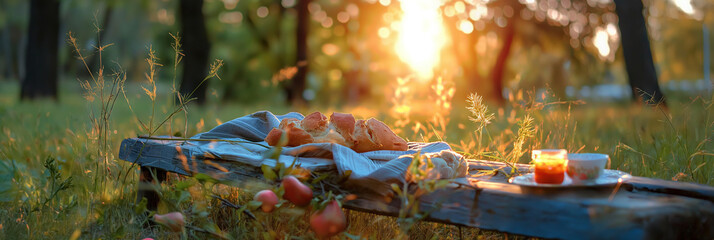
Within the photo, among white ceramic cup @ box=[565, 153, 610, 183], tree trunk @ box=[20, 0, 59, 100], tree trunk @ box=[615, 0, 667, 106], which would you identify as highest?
tree trunk @ box=[615, 0, 667, 106]

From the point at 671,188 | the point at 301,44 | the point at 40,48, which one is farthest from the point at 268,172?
the point at 40,48

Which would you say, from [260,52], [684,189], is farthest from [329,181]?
[260,52]

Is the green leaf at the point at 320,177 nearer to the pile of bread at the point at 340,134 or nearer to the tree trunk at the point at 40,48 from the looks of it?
the pile of bread at the point at 340,134

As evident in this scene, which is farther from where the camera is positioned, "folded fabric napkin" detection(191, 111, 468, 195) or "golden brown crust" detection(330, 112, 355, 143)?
"golden brown crust" detection(330, 112, 355, 143)

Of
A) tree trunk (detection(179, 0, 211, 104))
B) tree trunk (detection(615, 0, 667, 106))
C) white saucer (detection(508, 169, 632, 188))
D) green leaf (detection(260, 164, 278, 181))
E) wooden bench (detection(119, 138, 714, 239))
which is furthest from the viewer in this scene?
tree trunk (detection(179, 0, 211, 104))

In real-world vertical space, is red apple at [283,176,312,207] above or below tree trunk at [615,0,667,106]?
below

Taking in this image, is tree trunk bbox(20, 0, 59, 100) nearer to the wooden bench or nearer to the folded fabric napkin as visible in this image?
the folded fabric napkin

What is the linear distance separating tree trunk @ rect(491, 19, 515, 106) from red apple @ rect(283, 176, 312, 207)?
13496 mm

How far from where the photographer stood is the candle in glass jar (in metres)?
1.85

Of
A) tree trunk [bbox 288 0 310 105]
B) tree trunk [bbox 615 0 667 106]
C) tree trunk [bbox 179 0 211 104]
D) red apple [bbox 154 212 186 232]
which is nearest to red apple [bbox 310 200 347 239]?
red apple [bbox 154 212 186 232]

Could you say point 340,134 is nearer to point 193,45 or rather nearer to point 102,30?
point 102,30

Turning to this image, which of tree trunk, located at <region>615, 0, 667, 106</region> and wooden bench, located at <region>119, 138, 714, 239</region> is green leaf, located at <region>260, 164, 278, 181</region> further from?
tree trunk, located at <region>615, 0, 667, 106</region>

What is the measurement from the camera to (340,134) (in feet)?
8.92

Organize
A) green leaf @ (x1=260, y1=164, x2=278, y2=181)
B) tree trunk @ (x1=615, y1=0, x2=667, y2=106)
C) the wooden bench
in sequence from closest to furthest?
the wooden bench
green leaf @ (x1=260, y1=164, x2=278, y2=181)
tree trunk @ (x1=615, y1=0, x2=667, y2=106)
